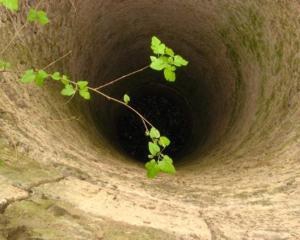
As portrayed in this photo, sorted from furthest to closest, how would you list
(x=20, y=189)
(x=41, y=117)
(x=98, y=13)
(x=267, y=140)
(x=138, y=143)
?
(x=138, y=143) → (x=98, y=13) → (x=267, y=140) → (x=41, y=117) → (x=20, y=189)

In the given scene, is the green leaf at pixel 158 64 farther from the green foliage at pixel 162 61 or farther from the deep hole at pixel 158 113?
the deep hole at pixel 158 113

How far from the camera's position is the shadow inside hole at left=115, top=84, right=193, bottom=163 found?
5410mm

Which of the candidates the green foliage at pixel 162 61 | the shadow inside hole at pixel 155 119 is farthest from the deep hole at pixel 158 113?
the green foliage at pixel 162 61

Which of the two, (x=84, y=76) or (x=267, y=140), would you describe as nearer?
(x=267, y=140)

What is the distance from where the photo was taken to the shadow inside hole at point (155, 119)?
5.41m

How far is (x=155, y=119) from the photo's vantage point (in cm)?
572

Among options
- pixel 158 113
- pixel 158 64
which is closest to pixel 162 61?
pixel 158 64

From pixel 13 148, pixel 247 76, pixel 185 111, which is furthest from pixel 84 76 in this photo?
pixel 185 111

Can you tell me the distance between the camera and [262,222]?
152cm

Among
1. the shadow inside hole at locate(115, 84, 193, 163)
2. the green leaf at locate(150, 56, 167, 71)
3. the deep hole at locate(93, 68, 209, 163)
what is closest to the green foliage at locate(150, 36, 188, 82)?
the green leaf at locate(150, 56, 167, 71)

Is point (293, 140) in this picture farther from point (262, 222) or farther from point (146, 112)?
point (146, 112)

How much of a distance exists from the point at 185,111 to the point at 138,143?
0.91 meters

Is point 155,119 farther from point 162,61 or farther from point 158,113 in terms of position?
point 162,61

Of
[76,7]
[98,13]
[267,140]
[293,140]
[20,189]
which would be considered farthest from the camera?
[98,13]
